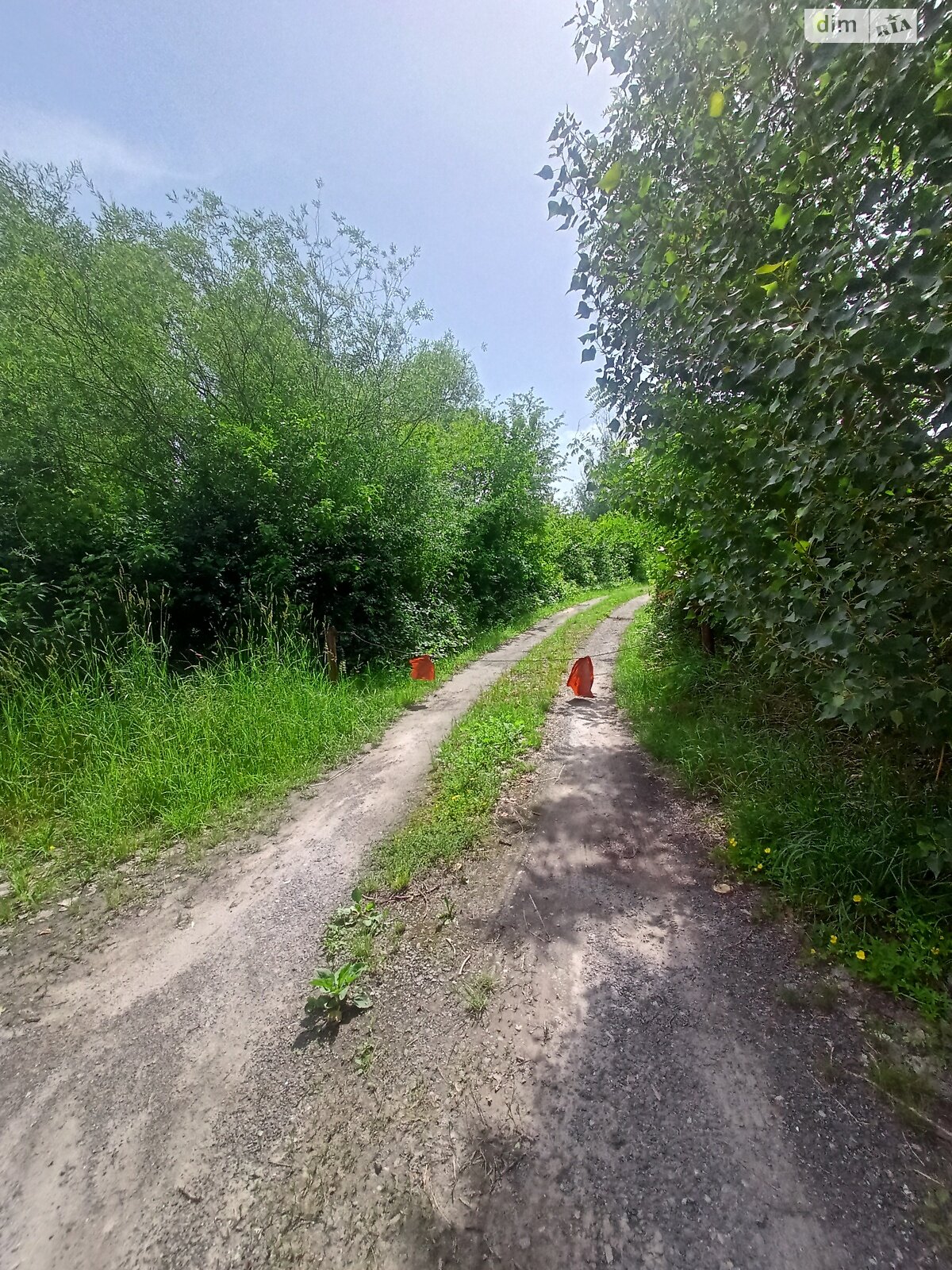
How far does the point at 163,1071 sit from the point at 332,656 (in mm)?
4884

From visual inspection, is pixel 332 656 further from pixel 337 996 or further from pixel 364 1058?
pixel 364 1058

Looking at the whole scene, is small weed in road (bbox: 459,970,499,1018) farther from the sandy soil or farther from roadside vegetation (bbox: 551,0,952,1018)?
roadside vegetation (bbox: 551,0,952,1018)

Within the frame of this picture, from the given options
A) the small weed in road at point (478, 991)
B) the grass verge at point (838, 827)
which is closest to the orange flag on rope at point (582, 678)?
the grass verge at point (838, 827)

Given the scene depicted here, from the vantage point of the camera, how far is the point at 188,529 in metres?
6.72

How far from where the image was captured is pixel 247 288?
7523 millimetres

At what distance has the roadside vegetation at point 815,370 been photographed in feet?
5.29

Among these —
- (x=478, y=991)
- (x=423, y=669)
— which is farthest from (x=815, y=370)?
(x=423, y=669)

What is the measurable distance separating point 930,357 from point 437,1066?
9.80 feet

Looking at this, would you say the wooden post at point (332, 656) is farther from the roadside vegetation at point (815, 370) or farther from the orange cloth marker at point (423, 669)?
the roadside vegetation at point (815, 370)

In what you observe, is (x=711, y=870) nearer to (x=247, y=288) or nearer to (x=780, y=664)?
(x=780, y=664)

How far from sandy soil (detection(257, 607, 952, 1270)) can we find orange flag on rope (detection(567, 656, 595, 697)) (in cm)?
381

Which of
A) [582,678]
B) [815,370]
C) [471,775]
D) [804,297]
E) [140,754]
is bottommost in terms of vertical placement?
[471,775]

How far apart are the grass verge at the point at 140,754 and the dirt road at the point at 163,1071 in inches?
25.1

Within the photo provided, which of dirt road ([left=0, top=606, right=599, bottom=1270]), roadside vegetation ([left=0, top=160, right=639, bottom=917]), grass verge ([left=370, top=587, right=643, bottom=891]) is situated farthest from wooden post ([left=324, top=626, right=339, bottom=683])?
dirt road ([left=0, top=606, right=599, bottom=1270])
